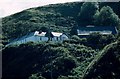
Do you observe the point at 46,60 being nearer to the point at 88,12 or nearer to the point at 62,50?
the point at 62,50

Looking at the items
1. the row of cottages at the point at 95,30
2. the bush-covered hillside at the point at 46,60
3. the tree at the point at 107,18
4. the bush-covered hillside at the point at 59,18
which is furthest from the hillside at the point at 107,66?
the bush-covered hillside at the point at 59,18

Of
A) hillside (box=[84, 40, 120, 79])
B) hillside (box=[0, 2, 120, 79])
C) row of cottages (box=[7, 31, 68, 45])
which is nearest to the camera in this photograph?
hillside (box=[84, 40, 120, 79])

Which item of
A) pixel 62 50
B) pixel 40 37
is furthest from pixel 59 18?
pixel 62 50

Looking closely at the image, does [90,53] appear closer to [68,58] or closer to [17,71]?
[68,58]

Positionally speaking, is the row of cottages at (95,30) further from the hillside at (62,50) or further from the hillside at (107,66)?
the hillside at (107,66)

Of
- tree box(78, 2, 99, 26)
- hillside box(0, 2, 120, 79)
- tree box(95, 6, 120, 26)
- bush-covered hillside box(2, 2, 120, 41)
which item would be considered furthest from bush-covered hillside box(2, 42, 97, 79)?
tree box(78, 2, 99, 26)

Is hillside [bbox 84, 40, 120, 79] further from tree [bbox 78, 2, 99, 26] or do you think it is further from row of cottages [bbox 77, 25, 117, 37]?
tree [bbox 78, 2, 99, 26]

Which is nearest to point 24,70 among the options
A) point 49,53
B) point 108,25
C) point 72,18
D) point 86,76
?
point 49,53
